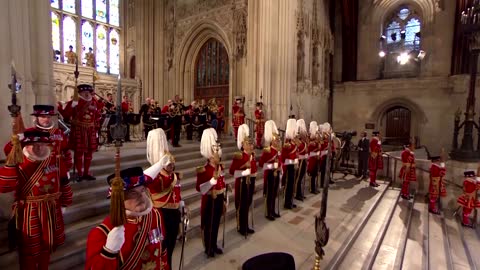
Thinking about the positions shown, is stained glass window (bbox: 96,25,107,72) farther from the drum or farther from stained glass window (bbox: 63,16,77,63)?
the drum

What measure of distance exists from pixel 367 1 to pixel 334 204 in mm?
13508

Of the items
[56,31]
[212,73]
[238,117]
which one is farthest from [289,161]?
[56,31]

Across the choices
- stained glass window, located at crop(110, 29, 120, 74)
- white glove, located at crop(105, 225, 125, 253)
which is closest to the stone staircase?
white glove, located at crop(105, 225, 125, 253)

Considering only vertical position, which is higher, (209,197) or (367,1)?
(367,1)

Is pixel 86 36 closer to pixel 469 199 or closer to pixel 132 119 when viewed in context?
pixel 132 119

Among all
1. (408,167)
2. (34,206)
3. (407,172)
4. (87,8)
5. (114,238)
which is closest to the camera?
(114,238)

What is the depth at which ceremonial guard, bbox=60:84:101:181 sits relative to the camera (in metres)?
4.49

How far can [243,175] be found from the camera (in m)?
4.68

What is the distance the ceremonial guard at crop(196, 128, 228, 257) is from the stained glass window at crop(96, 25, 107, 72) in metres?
14.4

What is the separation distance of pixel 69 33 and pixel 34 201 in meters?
15.2

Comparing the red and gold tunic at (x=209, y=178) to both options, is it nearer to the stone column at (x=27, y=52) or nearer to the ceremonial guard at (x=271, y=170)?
the ceremonial guard at (x=271, y=170)

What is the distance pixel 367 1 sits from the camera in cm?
1532

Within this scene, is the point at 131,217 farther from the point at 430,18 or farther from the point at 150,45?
the point at 430,18

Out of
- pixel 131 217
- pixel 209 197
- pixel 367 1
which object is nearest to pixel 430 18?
pixel 367 1
